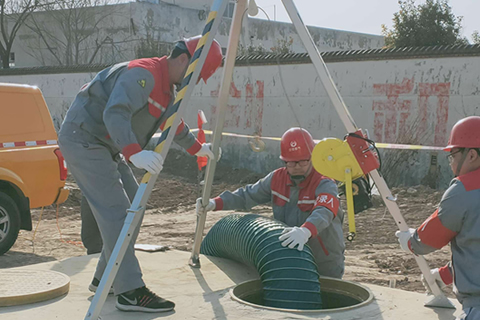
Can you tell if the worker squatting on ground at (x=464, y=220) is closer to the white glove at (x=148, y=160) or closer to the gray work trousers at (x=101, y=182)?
the white glove at (x=148, y=160)

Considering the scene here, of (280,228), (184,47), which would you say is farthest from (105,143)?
(280,228)

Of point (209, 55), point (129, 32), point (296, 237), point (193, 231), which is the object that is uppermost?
point (129, 32)

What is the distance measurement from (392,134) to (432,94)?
1.17 m

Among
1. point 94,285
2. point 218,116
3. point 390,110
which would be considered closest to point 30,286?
point 94,285

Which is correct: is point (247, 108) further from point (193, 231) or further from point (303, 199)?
point (303, 199)

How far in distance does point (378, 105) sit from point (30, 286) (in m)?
10.6

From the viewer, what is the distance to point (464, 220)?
3.53 m

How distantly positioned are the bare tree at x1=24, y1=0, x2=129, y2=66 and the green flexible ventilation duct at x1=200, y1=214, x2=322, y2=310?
25.5m

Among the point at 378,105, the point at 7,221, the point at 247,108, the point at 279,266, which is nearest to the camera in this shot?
the point at 279,266

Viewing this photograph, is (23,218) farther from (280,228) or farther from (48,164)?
(280,228)

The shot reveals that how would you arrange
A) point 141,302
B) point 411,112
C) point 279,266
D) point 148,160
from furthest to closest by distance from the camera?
point 411,112 < point 279,266 < point 141,302 < point 148,160

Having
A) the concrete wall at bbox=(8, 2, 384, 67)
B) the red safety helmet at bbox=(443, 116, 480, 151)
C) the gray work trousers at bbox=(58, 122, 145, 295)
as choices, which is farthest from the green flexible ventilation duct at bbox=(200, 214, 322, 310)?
the concrete wall at bbox=(8, 2, 384, 67)

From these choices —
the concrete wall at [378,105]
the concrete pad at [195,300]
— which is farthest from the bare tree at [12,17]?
the concrete pad at [195,300]

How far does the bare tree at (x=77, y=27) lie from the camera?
98.6 ft
